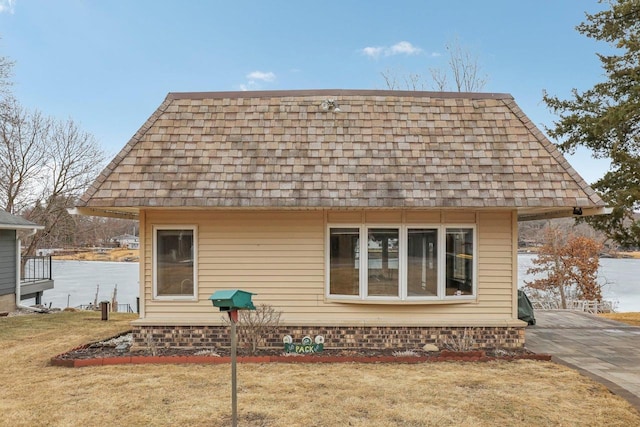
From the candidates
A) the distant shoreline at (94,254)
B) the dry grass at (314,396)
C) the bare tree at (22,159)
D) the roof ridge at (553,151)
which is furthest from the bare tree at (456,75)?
the bare tree at (22,159)

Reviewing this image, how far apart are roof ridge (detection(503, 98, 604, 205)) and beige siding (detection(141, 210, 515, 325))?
115 cm

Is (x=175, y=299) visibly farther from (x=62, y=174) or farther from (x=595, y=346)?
(x=62, y=174)

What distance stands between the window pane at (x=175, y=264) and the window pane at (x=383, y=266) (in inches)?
116

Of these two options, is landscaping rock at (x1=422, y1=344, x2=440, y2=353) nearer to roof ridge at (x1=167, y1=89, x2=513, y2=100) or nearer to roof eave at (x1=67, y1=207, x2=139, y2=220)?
roof ridge at (x1=167, y1=89, x2=513, y2=100)

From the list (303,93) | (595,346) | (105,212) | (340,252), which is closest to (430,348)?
(340,252)

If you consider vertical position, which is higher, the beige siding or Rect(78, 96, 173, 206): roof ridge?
Rect(78, 96, 173, 206): roof ridge

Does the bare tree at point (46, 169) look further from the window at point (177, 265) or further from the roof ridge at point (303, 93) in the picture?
the window at point (177, 265)

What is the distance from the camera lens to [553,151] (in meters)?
6.84

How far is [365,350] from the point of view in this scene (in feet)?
22.0

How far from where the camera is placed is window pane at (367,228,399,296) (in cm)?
671

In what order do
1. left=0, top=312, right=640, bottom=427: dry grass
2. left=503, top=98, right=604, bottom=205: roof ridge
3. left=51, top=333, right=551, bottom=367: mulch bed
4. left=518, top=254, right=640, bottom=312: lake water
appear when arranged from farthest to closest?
left=518, top=254, right=640, bottom=312: lake water, left=503, top=98, right=604, bottom=205: roof ridge, left=51, top=333, right=551, bottom=367: mulch bed, left=0, top=312, right=640, bottom=427: dry grass

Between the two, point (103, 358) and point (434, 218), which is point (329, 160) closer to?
point (434, 218)

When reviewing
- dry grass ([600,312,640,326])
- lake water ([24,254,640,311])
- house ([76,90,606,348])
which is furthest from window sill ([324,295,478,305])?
lake water ([24,254,640,311])

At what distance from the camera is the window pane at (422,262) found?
669 cm
